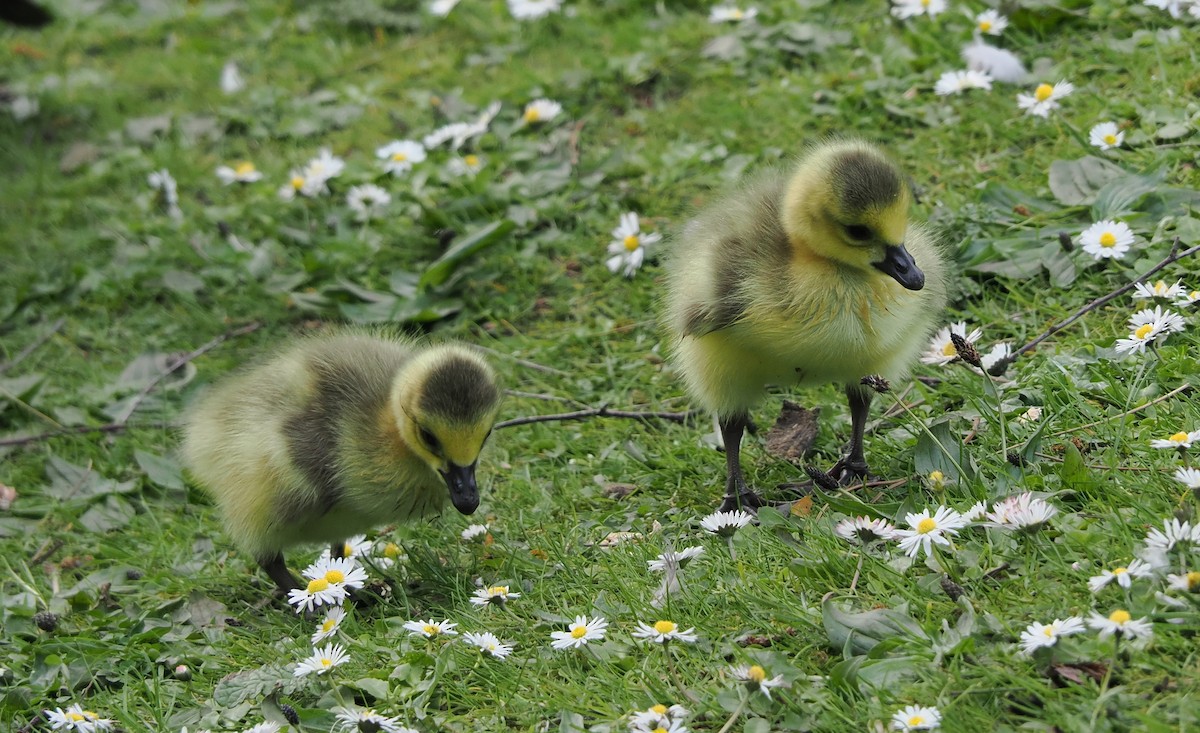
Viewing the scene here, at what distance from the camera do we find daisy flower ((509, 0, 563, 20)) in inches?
293

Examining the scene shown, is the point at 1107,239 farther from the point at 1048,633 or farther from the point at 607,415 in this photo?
the point at 1048,633

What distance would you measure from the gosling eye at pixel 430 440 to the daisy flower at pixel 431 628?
573 mm

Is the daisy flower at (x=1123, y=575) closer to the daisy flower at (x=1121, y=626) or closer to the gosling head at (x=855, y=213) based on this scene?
the daisy flower at (x=1121, y=626)

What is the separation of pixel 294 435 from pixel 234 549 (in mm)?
843

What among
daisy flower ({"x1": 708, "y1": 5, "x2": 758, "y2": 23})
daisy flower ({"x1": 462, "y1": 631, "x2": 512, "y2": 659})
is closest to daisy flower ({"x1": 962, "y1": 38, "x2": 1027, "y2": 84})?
daisy flower ({"x1": 708, "y1": 5, "x2": 758, "y2": 23})

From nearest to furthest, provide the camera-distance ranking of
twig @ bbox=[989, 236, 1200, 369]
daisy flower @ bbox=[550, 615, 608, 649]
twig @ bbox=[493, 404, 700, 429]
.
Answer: daisy flower @ bbox=[550, 615, 608, 649]
twig @ bbox=[989, 236, 1200, 369]
twig @ bbox=[493, 404, 700, 429]

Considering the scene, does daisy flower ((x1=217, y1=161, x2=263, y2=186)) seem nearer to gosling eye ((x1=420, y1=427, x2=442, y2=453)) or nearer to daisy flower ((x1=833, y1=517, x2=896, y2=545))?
gosling eye ((x1=420, y1=427, x2=442, y2=453))

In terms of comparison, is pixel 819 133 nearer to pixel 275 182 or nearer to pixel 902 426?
pixel 902 426

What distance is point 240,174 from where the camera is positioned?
6.80 metres

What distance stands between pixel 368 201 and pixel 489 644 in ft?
11.1

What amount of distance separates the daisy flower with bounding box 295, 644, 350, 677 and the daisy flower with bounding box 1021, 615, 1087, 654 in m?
1.67

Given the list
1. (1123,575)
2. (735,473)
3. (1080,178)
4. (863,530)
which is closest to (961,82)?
(1080,178)

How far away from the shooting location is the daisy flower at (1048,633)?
8.78 ft

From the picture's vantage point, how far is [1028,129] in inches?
209
